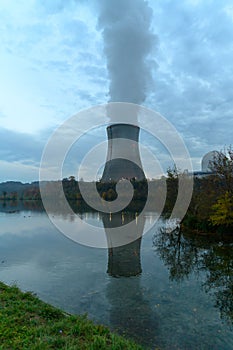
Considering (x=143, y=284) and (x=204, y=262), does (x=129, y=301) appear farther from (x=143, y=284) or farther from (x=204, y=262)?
(x=204, y=262)

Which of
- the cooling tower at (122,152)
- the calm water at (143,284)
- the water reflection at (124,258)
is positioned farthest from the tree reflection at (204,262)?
the cooling tower at (122,152)

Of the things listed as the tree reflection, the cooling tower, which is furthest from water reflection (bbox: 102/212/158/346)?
the cooling tower

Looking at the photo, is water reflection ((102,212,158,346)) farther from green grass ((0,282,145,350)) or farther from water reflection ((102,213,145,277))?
green grass ((0,282,145,350))

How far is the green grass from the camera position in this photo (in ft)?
7.70

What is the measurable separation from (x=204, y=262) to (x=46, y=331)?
206 inches

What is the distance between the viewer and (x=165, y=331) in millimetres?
3322

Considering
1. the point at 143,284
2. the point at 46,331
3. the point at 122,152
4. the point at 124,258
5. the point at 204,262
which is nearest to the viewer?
the point at 46,331

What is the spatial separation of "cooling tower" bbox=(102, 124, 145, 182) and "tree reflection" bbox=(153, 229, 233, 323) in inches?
493

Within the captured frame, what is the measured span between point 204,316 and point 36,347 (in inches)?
101

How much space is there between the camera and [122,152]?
2241 centimetres

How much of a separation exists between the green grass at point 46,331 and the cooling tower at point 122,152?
63.4ft

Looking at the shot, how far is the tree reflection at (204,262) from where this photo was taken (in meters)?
4.65

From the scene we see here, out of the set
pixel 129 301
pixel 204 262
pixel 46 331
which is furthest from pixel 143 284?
pixel 46 331

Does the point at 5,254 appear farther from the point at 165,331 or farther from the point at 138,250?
the point at 165,331
